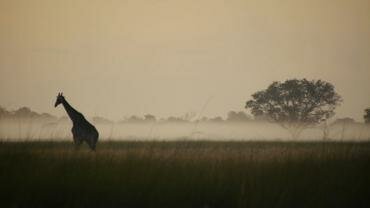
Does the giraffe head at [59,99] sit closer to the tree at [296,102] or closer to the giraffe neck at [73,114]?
the giraffe neck at [73,114]

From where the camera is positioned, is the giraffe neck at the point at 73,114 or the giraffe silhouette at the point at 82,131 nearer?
the giraffe silhouette at the point at 82,131

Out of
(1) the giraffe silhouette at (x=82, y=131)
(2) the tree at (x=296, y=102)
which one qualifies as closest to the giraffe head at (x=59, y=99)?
(1) the giraffe silhouette at (x=82, y=131)

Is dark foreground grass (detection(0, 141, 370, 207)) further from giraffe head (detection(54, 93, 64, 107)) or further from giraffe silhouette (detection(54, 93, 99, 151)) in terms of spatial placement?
giraffe head (detection(54, 93, 64, 107))

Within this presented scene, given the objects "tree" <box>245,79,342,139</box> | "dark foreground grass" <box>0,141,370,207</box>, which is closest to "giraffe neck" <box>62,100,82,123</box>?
"dark foreground grass" <box>0,141,370,207</box>

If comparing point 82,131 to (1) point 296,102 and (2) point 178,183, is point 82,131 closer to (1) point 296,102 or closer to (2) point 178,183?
(2) point 178,183

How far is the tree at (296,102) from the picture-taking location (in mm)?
37156

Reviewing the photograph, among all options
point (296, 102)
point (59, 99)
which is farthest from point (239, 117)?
point (59, 99)

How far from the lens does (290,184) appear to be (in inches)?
299

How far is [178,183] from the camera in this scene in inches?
294

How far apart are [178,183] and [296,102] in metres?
31.2

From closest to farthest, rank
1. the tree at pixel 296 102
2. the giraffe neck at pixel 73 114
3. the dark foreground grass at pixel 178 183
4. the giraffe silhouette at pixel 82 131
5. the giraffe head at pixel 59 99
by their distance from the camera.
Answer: the dark foreground grass at pixel 178 183, the giraffe silhouette at pixel 82 131, the giraffe neck at pixel 73 114, the giraffe head at pixel 59 99, the tree at pixel 296 102

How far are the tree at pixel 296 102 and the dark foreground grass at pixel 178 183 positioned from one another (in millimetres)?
28853

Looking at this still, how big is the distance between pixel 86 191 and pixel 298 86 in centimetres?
3209

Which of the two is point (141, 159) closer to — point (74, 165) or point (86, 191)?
point (74, 165)
